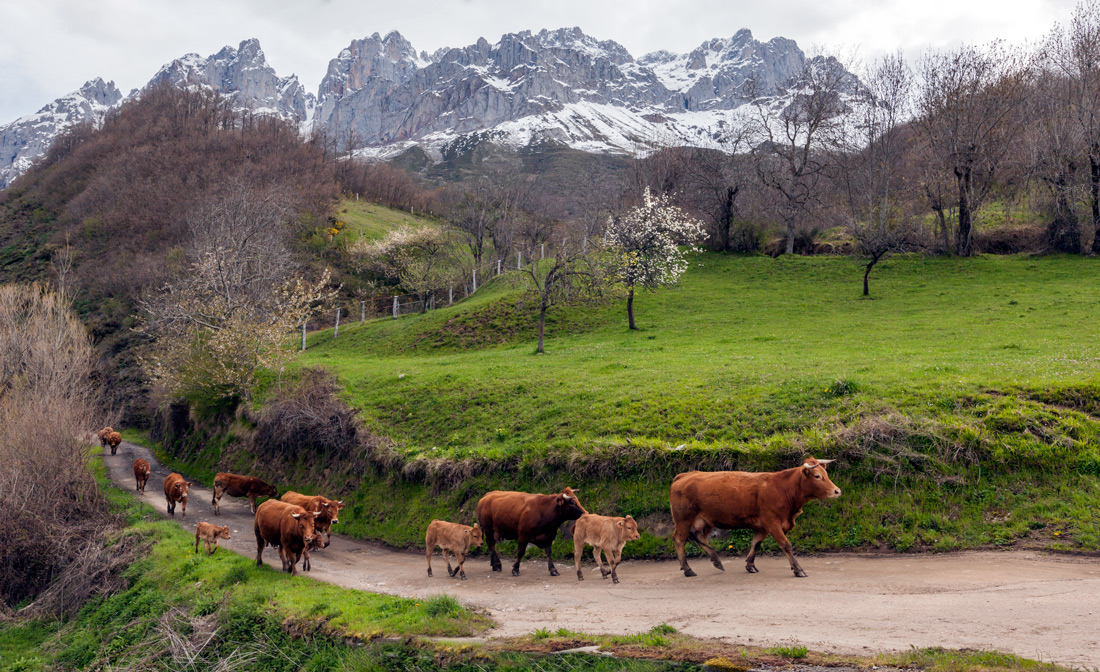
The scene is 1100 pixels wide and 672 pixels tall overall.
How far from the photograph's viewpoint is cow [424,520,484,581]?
51.2 feet

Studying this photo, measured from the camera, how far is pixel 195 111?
95.9 m

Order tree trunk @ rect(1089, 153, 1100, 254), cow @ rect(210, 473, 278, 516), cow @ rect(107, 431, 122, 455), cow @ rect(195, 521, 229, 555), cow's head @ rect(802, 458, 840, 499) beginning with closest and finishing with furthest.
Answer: cow's head @ rect(802, 458, 840, 499) < cow @ rect(195, 521, 229, 555) < cow @ rect(210, 473, 278, 516) < cow @ rect(107, 431, 122, 455) < tree trunk @ rect(1089, 153, 1100, 254)

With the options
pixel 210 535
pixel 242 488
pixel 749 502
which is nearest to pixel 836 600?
pixel 749 502

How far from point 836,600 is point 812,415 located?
715 centimetres

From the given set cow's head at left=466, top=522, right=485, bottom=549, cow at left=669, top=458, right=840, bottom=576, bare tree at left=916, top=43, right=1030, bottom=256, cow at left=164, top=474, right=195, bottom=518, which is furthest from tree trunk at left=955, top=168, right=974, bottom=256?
cow at left=164, top=474, right=195, bottom=518

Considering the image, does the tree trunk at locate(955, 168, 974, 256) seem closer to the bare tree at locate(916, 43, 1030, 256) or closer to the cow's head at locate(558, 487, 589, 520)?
the bare tree at locate(916, 43, 1030, 256)

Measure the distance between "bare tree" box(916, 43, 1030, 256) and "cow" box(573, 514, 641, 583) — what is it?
44.4m

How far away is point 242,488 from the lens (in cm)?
2462

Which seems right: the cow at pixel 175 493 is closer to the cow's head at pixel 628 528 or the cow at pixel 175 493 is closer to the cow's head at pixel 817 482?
the cow's head at pixel 628 528

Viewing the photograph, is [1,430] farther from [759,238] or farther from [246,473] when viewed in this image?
[759,238]

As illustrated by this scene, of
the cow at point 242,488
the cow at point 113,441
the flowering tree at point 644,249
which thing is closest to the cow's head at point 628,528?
the cow at point 242,488

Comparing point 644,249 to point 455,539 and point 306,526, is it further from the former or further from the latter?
point 306,526

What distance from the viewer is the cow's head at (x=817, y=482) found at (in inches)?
484

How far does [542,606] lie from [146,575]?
13465mm
